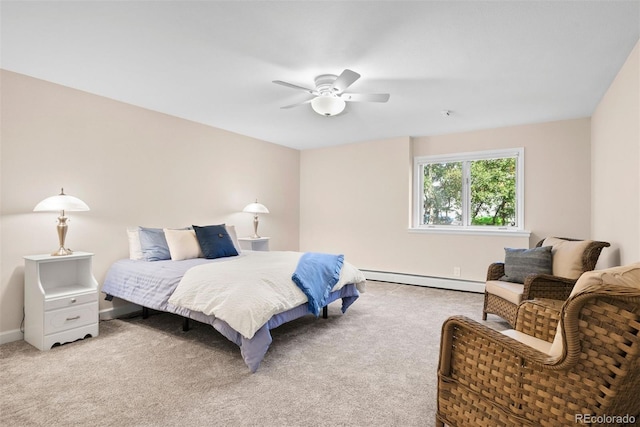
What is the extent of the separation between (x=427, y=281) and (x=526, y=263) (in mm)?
1978

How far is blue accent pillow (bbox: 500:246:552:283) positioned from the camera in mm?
3248

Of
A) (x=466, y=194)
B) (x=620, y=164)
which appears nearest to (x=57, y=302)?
(x=620, y=164)

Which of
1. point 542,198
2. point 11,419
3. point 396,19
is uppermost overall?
point 396,19

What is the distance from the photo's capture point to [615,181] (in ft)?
9.76

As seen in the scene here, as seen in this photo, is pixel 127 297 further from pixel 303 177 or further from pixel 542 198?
pixel 542 198

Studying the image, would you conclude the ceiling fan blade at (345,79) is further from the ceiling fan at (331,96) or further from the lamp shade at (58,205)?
the lamp shade at (58,205)

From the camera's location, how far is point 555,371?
1.25 meters

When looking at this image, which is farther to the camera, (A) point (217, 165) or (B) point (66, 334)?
(A) point (217, 165)

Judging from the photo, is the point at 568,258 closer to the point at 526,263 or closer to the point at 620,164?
the point at 526,263

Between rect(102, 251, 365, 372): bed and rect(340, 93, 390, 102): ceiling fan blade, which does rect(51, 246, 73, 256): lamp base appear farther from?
rect(340, 93, 390, 102): ceiling fan blade

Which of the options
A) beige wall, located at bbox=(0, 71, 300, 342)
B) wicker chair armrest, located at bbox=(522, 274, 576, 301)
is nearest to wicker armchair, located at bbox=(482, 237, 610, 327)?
wicker chair armrest, located at bbox=(522, 274, 576, 301)

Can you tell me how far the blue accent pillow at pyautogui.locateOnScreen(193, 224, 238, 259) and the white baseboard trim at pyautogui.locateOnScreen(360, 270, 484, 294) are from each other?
2.63 metres

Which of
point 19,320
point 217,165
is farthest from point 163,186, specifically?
point 19,320

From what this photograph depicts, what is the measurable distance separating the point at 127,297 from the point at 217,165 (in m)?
2.25
